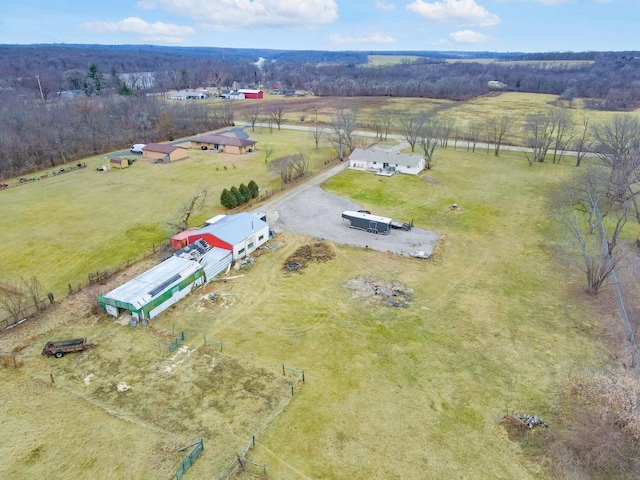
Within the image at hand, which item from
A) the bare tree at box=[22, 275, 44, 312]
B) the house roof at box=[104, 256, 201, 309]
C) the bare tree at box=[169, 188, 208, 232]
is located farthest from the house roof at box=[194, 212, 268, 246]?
the bare tree at box=[22, 275, 44, 312]

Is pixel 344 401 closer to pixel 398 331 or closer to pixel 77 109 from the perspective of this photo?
pixel 398 331

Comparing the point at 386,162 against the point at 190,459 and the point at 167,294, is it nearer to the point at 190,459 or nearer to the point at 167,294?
the point at 167,294

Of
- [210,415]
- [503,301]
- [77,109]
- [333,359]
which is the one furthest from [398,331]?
[77,109]

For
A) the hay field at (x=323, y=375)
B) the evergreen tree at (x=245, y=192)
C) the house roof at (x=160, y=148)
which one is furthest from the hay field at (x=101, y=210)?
the hay field at (x=323, y=375)

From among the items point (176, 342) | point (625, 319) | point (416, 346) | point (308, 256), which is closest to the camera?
point (176, 342)

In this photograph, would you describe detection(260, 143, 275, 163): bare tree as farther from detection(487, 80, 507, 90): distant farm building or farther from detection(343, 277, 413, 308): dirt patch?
detection(487, 80, 507, 90): distant farm building

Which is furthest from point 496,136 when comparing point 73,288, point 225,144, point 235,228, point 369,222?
point 73,288

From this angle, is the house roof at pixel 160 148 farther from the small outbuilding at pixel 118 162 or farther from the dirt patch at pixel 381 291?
the dirt patch at pixel 381 291
